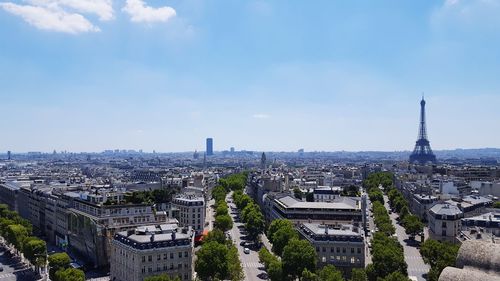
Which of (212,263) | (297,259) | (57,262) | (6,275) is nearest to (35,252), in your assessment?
(6,275)

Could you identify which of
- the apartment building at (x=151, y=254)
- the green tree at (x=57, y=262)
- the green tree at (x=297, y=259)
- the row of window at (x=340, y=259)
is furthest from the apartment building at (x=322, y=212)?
the green tree at (x=57, y=262)

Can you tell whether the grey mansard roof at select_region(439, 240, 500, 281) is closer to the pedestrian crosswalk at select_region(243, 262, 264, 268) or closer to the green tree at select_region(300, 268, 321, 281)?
the green tree at select_region(300, 268, 321, 281)

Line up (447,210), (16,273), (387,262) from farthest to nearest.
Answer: (447,210) → (16,273) → (387,262)

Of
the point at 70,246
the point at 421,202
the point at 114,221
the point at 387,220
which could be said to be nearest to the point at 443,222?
the point at 387,220

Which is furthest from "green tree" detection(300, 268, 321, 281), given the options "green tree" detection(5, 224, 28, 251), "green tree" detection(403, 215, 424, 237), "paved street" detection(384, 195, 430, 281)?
"green tree" detection(5, 224, 28, 251)

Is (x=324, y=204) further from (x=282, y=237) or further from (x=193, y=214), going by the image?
(x=193, y=214)

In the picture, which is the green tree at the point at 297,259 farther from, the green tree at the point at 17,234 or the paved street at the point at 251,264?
the green tree at the point at 17,234

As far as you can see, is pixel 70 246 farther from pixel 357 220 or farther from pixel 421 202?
pixel 421 202
